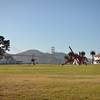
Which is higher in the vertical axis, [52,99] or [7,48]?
[7,48]

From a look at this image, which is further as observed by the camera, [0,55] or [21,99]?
[0,55]

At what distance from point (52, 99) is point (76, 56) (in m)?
56.7

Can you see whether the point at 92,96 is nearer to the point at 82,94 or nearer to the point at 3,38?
Result: the point at 82,94

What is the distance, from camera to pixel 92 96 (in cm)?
2041

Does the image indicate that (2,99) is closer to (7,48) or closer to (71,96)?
(71,96)

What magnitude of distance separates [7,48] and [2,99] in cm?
12941

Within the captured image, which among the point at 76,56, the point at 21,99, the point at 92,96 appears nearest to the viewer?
the point at 21,99

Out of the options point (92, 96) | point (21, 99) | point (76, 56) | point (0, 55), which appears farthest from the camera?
point (0, 55)

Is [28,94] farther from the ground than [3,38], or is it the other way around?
[3,38]

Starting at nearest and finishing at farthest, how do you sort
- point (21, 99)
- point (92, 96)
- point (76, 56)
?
1. point (21, 99)
2. point (92, 96)
3. point (76, 56)

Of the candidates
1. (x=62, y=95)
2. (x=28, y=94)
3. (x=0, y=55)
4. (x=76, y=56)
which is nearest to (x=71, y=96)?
(x=62, y=95)

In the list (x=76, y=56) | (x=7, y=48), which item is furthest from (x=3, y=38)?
(x=76, y=56)

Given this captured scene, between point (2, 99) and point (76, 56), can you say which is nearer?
point (2, 99)

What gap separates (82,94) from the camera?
21.3 metres
